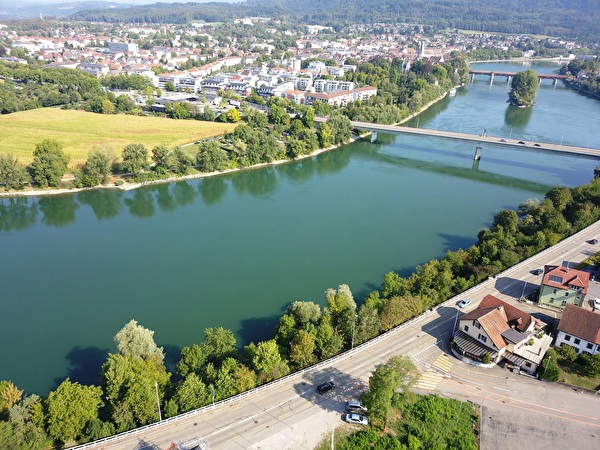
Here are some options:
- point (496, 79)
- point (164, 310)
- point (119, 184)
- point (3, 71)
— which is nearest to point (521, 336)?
point (164, 310)

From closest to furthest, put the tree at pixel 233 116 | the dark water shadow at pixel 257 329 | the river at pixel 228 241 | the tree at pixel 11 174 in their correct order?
the dark water shadow at pixel 257 329 < the river at pixel 228 241 < the tree at pixel 11 174 < the tree at pixel 233 116

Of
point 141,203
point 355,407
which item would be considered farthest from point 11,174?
point 355,407

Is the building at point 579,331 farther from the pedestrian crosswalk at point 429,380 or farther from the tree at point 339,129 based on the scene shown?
the tree at point 339,129

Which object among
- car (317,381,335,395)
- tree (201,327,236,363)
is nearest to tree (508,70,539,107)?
car (317,381,335,395)

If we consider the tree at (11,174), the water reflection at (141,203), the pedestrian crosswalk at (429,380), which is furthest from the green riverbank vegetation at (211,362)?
the tree at (11,174)

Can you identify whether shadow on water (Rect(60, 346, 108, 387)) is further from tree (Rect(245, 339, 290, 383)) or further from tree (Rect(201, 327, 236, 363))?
tree (Rect(245, 339, 290, 383))
